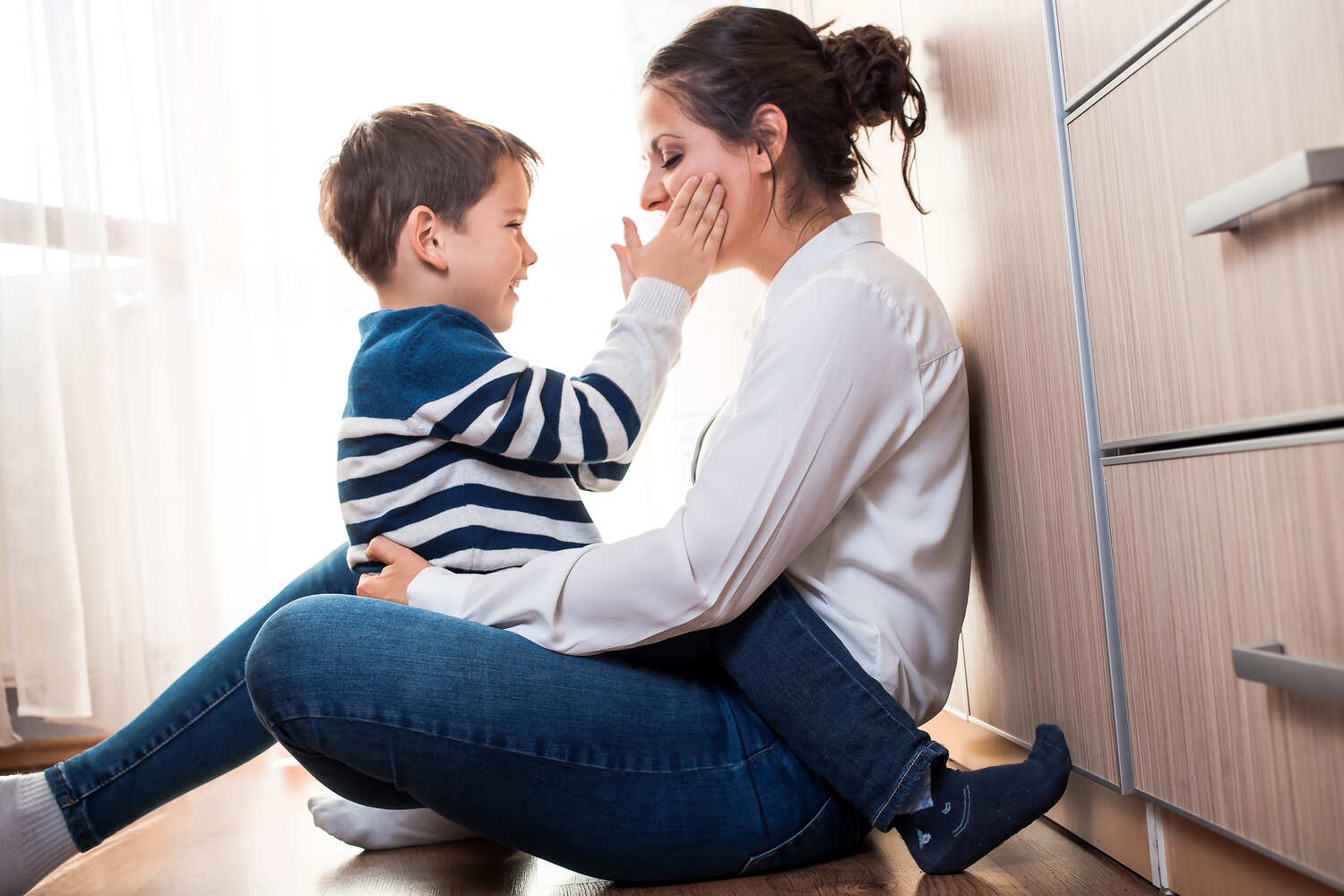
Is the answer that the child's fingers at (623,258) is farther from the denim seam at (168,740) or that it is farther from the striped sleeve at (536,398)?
the denim seam at (168,740)

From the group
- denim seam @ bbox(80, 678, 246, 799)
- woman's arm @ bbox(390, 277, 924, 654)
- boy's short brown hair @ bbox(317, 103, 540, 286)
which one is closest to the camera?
woman's arm @ bbox(390, 277, 924, 654)

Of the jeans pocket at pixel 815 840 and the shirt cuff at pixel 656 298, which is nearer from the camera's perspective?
the jeans pocket at pixel 815 840

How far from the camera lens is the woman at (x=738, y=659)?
0.83 metres

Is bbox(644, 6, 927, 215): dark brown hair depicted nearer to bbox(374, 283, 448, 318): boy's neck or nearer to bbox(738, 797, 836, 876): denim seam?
bbox(374, 283, 448, 318): boy's neck

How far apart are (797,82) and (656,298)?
0.87ft

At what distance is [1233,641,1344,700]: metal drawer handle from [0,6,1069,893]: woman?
290 millimetres

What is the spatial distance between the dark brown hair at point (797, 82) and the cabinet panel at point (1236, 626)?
48cm

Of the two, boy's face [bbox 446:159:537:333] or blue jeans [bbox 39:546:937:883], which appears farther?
boy's face [bbox 446:159:537:333]

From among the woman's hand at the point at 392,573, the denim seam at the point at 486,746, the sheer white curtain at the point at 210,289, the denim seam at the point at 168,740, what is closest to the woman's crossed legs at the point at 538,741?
the denim seam at the point at 486,746

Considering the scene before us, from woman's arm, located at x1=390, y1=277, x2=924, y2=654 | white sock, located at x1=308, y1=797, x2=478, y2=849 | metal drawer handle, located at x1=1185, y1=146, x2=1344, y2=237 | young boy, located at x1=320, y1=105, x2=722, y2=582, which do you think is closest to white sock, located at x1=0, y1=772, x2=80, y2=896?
white sock, located at x1=308, y1=797, x2=478, y2=849

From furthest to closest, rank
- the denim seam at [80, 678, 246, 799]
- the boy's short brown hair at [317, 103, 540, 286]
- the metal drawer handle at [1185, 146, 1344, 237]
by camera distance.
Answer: the boy's short brown hair at [317, 103, 540, 286], the denim seam at [80, 678, 246, 799], the metal drawer handle at [1185, 146, 1344, 237]

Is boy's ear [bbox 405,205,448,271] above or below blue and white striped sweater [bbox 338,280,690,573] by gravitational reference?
above

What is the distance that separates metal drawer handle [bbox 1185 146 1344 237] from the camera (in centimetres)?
51

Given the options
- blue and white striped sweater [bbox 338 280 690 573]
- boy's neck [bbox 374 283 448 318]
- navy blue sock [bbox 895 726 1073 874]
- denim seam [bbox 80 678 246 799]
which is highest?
boy's neck [bbox 374 283 448 318]
